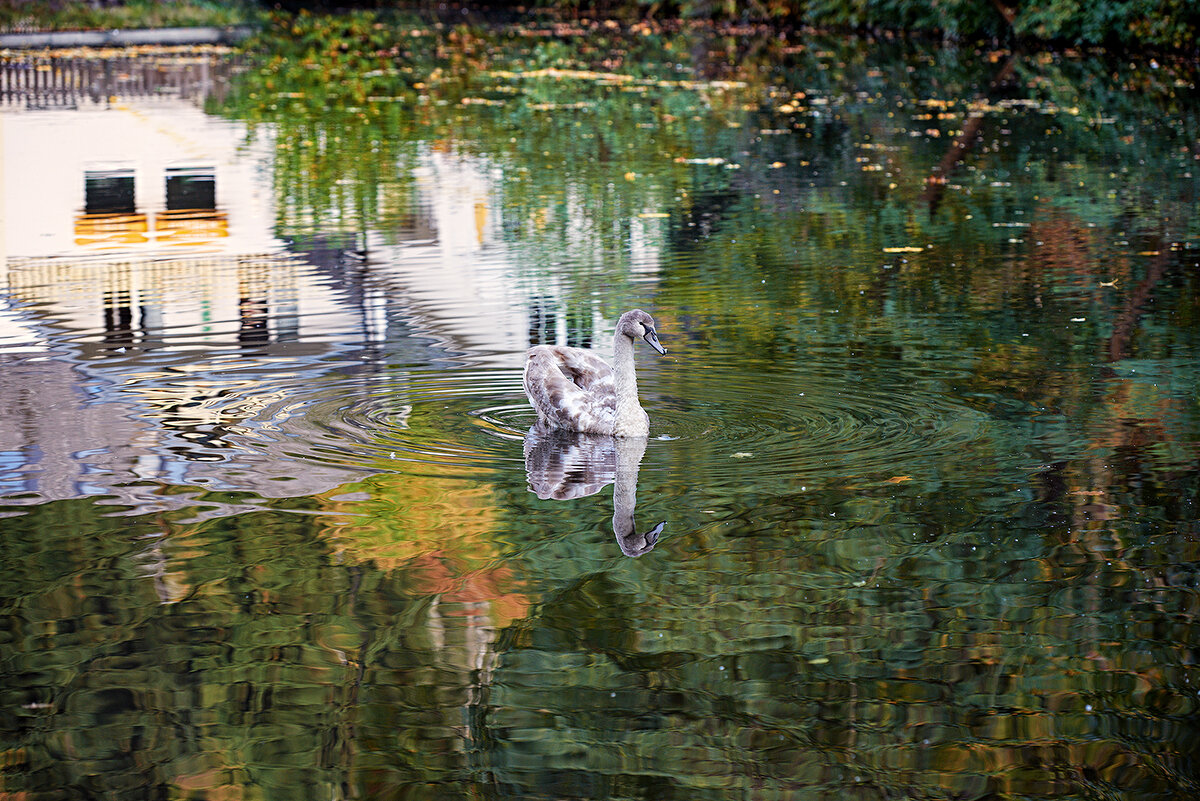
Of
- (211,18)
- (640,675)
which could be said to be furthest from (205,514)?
(211,18)

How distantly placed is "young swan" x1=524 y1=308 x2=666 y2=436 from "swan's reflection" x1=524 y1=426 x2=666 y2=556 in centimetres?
6

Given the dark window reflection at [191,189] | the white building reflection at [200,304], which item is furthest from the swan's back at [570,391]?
the dark window reflection at [191,189]

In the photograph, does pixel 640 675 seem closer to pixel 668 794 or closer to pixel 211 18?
pixel 668 794

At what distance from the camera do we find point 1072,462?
794 centimetres

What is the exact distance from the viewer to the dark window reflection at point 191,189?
16295mm

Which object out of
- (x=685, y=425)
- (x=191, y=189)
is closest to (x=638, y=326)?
(x=685, y=425)

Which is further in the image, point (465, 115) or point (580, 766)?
point (465, 115)

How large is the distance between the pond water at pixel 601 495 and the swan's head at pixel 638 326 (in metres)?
0.51

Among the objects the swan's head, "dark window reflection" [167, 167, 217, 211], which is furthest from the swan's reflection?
"dark window reflection" [167, 167, 217, 211]

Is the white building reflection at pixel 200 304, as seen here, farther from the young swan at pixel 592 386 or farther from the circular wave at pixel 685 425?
the young swan at pixel 592 386

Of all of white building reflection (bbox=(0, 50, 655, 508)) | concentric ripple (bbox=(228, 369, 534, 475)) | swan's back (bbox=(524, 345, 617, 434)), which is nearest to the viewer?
concentric ripple (bbox=(228, 369, 534, 475))

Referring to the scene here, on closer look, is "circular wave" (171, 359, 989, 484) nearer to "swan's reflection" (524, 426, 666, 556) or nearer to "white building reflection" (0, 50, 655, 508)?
"swan's reflection" (524, 426, 666, 556)

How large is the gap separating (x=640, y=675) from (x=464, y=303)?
633cm

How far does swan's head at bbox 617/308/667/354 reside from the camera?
27.2 ft
